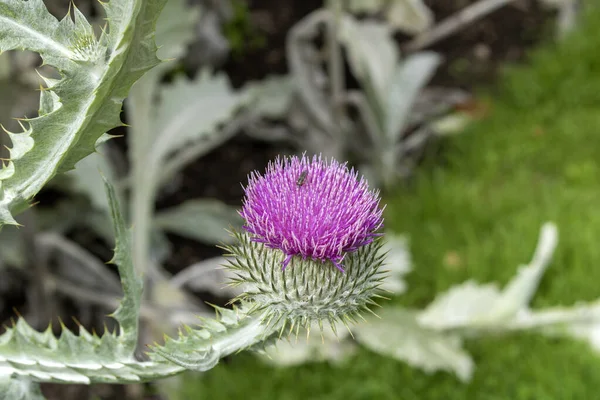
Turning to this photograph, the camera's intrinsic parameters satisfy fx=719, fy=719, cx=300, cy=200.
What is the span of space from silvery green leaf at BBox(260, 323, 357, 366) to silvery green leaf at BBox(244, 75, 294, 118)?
1.23 meters

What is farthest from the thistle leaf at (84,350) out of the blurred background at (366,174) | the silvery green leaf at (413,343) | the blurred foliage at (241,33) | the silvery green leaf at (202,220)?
the blurred foliage at (241,33)

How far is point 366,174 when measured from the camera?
4.23m

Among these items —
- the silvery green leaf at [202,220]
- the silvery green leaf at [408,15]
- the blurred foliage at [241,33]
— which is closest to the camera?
the silvery green leaf at [202,220]

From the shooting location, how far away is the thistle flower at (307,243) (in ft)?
4.36

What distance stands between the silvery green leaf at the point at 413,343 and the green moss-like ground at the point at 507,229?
0.78ft

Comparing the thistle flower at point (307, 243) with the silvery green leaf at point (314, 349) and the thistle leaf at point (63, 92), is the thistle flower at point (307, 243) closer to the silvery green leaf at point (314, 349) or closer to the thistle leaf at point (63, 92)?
the thistle leaf at point (63, 92)

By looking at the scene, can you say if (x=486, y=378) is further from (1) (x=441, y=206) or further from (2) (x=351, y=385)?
(1) (x=441, y=206)

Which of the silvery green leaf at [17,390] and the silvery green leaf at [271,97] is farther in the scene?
the silvery green leaf at [271,97]

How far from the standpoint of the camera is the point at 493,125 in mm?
4820

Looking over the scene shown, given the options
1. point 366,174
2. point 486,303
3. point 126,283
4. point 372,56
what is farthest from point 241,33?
point 126,283

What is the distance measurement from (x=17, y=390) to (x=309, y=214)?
67 centimetres

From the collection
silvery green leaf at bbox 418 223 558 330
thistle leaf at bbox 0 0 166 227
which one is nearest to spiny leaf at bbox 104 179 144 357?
thistle leaf at bbox 0 0 166 227

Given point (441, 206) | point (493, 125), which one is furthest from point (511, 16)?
point (441, 206)

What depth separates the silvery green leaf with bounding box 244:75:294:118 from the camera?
377 centimetres
